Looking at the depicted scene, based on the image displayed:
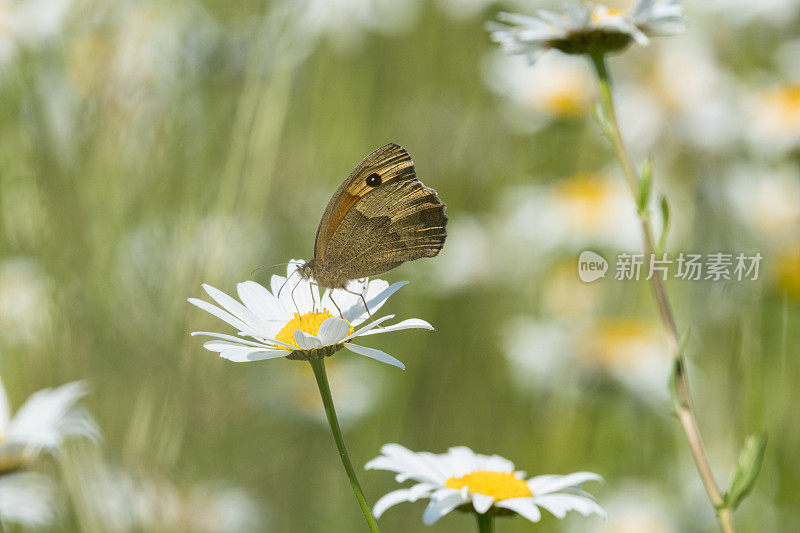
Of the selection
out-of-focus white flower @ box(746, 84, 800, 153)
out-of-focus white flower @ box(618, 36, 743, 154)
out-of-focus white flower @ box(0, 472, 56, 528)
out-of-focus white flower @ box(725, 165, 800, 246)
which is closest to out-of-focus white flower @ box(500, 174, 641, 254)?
out-of-focus white flower @ box(618, 36, 743, 154)

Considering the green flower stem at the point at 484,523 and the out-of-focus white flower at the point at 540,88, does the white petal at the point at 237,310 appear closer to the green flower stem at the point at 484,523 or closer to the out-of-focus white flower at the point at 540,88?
the green flower stem at the point at 484,523

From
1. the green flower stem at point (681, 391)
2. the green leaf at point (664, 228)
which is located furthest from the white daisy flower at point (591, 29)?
the green leaf at point (664, 228)

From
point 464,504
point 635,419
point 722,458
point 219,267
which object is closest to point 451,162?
point 635,419

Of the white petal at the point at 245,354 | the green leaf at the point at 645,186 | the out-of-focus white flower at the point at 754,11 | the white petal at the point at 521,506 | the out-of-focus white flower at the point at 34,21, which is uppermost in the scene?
the out-of-focus white flower at the point at 754,11

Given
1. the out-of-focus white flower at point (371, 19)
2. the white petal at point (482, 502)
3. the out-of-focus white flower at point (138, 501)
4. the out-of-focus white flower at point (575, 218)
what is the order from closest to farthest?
the white petal at point (482, 502) < the out-of-focus white flower at point (138, 501) < the out-of-focus white flower at point (575, 218) < the out-of-focus white flower at point (371, 19)

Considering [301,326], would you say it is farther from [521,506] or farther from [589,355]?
[589,355]

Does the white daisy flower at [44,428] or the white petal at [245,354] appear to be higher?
the white petal at [245,354]
